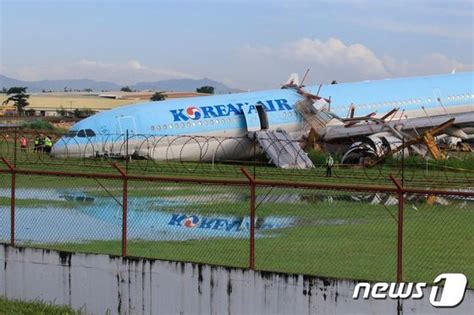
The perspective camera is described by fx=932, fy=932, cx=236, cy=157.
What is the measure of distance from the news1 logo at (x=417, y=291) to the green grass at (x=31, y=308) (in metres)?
4.23

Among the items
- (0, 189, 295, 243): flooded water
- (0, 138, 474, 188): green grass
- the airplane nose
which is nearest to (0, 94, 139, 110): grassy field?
the airplane nose

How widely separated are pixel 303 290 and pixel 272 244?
145 inches

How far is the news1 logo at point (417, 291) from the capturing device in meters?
10.7

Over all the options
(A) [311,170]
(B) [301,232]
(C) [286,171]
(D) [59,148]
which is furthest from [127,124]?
(B) [301,232]

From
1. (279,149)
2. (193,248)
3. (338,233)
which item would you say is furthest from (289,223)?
(279,149)

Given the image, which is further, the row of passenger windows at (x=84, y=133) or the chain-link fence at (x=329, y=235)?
the row of passenger windows at (x=84, y=133)

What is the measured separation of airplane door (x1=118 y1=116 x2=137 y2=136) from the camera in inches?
1436

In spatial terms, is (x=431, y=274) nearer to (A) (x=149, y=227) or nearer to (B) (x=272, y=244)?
(B) (x=272, y=244)

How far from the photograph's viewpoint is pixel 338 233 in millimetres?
16203

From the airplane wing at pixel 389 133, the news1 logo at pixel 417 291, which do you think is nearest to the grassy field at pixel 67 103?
the airplane wing at pixel 389 133

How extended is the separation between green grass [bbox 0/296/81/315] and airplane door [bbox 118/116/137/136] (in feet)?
75.8

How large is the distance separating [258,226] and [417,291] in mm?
6125

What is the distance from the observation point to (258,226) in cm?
1666

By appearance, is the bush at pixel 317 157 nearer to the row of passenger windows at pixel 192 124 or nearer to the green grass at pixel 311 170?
the green grass at pixel 311 170
